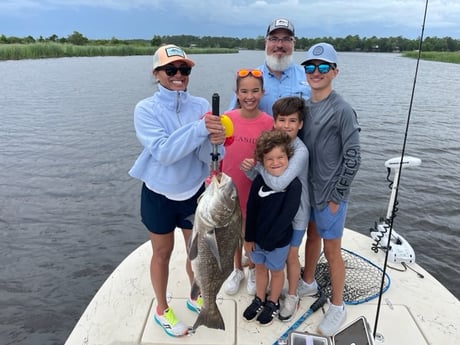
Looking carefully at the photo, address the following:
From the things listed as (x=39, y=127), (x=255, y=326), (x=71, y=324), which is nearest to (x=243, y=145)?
(x=255, y=326)

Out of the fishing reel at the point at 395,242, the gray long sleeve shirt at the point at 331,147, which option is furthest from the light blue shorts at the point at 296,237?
the fishing reel at the point at 395,242

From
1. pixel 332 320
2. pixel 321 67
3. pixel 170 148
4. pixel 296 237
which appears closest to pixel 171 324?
pixel 296 237

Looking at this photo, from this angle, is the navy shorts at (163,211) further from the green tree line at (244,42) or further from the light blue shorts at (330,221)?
the green tree line at (244,42)

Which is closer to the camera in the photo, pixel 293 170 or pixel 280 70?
pixel 293 170

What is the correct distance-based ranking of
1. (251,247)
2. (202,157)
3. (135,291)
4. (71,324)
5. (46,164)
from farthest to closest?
(46,164)
(71,324)
(135,291)
(251,247)
(202,157)

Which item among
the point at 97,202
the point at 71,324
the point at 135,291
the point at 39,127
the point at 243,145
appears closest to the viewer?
the point at 243,145

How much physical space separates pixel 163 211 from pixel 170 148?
1.91 feet

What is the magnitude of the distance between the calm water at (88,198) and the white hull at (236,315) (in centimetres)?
196

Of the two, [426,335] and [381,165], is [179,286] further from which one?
[381,165]

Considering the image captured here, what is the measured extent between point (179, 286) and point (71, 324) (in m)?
2.33

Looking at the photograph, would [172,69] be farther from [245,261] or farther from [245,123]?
[245,261]

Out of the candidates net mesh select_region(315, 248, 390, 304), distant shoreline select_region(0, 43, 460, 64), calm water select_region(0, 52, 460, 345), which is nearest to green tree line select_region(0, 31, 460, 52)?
distant shoreline select_region(0, 43, 460, 64)

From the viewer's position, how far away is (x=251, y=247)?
3.33 metres

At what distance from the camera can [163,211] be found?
2.77m
